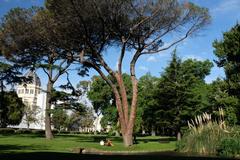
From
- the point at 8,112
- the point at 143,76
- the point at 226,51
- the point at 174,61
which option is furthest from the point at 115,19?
the point at 8,112

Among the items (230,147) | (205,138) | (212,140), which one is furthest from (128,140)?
(230,147)

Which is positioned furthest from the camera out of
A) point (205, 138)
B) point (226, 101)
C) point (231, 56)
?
point (231, 56)

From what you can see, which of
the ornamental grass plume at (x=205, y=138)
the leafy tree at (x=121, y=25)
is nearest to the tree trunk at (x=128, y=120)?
the leafy tree at (x=121, y=25)

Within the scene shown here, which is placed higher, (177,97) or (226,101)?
(177,97)

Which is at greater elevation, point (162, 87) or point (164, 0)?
point (164, 0)

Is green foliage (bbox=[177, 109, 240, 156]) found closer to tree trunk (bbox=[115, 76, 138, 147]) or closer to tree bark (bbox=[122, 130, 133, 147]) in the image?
tree bark (bbox=[122, 130, 133, 147])

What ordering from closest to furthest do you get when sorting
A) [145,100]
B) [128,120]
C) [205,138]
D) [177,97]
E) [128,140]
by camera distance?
[205,138], [128,140], [128,120], [177,97], [145,100]

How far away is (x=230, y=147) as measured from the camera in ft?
68.9

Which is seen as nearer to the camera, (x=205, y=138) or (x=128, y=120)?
(x=205, y=138)

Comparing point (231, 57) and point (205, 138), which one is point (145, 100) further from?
point (205, 138)

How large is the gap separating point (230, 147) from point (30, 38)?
58.0 ft

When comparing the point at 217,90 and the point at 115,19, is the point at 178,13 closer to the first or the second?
the point at 115,19

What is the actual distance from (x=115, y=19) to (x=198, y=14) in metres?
6.94

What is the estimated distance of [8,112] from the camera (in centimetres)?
8144
